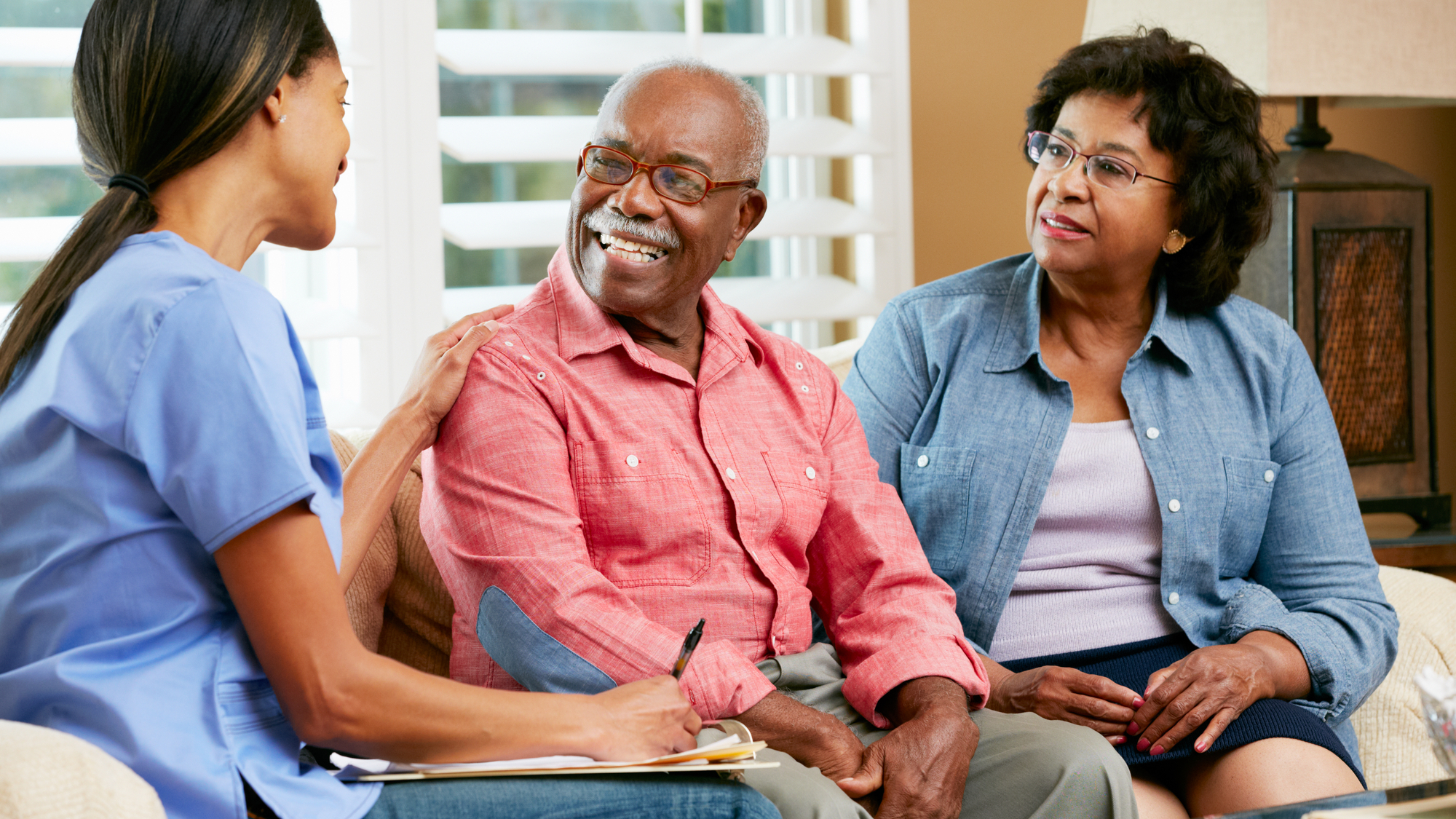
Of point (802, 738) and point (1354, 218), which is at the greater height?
point (1354, 218)

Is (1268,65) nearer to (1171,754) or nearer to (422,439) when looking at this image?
(1171,754)

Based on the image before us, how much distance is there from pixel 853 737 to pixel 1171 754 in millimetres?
439

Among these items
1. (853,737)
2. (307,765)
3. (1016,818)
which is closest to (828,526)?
(853,737)

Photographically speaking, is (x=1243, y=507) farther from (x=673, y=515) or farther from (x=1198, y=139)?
(x=673, y=515)

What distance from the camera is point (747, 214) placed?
174 centimetres

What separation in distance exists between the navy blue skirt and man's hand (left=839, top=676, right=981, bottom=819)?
29 cm

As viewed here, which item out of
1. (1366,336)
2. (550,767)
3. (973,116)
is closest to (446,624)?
(550,767)

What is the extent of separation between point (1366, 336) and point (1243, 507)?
0.80m

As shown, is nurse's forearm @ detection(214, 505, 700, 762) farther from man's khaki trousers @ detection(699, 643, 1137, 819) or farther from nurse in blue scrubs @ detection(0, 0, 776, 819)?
man's khaki trousers @ detection(699, 643, 1137, 819)

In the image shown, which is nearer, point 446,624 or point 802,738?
point 802,738

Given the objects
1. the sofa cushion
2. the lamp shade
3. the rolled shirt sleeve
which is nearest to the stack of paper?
the rolled shirt sleeve

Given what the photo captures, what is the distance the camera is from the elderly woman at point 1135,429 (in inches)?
71.0

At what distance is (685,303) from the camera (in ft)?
5.45

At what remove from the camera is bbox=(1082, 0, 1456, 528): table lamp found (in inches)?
91.0
